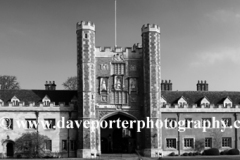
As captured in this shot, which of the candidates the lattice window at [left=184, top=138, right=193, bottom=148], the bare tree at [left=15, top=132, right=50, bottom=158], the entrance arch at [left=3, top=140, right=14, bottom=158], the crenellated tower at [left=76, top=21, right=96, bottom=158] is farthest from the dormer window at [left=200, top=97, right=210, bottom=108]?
the entrance arch at [left=3, top=140, right=14, bottom=158]

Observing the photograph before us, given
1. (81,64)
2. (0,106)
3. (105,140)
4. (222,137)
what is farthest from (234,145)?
(0,106)

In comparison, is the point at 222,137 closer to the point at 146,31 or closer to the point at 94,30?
the point at 146,31

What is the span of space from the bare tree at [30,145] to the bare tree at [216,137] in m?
17.5

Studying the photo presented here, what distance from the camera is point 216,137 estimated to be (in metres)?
43.8

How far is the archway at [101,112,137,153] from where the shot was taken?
4447 centimetres

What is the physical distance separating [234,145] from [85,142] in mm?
16019

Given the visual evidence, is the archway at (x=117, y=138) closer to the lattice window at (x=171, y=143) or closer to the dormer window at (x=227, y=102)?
the lattice window at (x=171, y=143)

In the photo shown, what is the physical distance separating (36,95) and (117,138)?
32.8 ft

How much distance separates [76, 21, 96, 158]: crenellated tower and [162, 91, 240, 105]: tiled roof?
9365 mm

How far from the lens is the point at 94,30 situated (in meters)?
42.1

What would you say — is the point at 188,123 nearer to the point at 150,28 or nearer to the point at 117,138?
the point at 117,138

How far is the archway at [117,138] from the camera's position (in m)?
44.5

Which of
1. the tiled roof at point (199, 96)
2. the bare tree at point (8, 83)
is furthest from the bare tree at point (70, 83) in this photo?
the tiled roof at point (199, 96)

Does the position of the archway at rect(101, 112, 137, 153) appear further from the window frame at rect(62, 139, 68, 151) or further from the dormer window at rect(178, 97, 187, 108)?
the dormer window at rect(178, 97, 187, 108)
